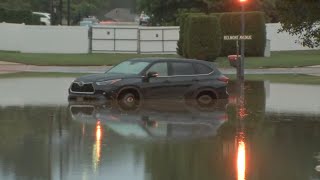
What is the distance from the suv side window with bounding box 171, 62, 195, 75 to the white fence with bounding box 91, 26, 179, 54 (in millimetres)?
32592

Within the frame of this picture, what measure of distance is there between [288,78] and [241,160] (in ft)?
75.0

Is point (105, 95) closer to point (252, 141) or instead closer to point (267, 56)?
point (252, 141)

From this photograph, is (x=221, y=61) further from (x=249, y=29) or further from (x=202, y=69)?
(x=202, y=69)

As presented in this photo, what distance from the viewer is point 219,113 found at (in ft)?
56.6

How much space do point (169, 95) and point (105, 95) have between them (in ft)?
6.54

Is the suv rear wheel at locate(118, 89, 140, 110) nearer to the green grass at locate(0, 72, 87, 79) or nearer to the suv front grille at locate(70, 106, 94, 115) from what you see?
the suv front grille at locate(70, 106, 94, 115)

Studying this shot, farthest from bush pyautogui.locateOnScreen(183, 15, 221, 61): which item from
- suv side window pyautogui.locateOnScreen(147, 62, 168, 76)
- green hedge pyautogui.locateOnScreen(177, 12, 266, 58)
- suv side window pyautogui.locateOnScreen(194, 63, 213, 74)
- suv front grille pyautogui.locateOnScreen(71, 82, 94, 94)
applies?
suv front grille pyautogui.locateOnScreen(71, 82, 94, 94)

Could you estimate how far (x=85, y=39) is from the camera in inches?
2109

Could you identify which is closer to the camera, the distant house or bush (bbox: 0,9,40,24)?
bush (bbox: 0,9,40,24)

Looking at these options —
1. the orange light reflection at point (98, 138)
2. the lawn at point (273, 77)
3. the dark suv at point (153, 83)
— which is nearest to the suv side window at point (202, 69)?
the dark suv at point (153, 83)

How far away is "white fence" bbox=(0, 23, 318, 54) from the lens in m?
53.1

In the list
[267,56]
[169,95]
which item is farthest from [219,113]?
[267,56]

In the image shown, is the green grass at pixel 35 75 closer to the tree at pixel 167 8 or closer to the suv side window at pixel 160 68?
the suv side window at pixel 160 68

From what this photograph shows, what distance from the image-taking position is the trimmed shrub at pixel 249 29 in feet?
150
